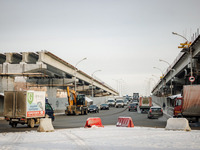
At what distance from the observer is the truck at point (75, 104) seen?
43.5m

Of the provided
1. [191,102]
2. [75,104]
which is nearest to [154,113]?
[191,102]

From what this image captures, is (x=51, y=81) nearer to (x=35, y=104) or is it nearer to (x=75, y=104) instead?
(x=75, y=104)

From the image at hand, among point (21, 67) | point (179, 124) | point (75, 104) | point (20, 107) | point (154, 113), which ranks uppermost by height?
point (21, 67)

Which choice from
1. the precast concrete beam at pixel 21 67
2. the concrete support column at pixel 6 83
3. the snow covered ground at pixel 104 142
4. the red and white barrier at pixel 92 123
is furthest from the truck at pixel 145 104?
the snow covered ground at pixel 104 142

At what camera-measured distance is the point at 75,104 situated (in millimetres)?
45625

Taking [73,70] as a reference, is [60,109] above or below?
below

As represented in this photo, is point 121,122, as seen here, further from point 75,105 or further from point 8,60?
point 8,60

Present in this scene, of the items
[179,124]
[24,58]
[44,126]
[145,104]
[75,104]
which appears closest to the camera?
[44,126]

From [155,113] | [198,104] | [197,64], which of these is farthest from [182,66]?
[198,104]

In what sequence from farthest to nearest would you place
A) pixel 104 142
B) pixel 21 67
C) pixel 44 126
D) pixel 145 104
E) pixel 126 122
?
pixel 145 104
pixel 21 67
pixel 126 122
pixel 44 126
pixel 104 142

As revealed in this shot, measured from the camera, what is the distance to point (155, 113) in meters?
34.4

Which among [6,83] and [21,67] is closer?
[21,67]

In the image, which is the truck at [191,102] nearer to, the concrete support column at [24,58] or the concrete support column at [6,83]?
the concrete support column at [24,58]

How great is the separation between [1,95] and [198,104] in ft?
75.1
